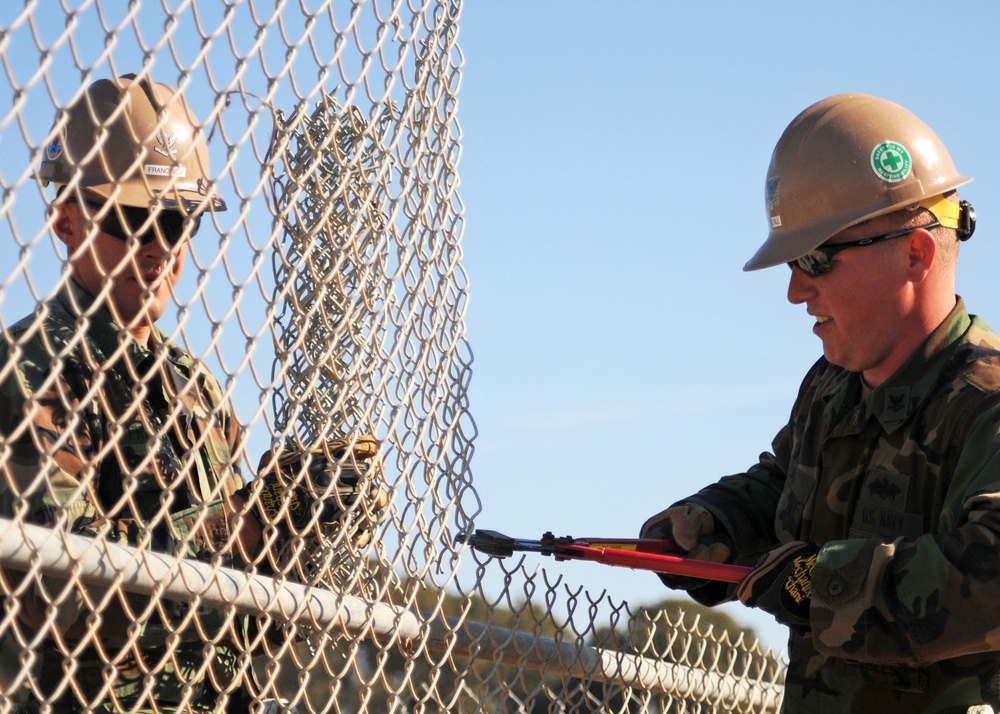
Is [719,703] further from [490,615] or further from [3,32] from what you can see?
[3,32]

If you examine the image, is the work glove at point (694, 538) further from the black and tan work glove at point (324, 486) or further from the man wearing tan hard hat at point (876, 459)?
the black and tan work glove at point (324, 486)

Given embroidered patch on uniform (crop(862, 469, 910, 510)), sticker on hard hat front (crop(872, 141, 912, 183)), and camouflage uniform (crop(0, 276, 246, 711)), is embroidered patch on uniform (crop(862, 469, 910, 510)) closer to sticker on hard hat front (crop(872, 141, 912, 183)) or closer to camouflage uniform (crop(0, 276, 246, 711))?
sticker on hard hat front (crop(872, 141, 912, 183))

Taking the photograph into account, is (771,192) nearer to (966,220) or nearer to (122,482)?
(966,220)

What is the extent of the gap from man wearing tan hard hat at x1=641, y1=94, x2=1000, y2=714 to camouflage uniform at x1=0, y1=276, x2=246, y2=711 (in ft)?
4.61

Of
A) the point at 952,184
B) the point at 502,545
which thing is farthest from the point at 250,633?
the point at 952,184

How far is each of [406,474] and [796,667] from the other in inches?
48.4

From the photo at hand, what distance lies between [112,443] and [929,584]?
71.8 inches

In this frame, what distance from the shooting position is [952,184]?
3.37m

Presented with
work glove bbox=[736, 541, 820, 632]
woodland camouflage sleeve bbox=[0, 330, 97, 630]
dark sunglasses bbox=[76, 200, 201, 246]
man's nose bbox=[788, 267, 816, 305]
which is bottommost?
woodland camouflage sleeve bbox=[0, 330, 97, 630]

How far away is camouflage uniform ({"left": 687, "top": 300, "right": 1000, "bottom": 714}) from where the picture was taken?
9.00 ft

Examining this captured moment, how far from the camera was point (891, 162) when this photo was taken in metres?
3.35

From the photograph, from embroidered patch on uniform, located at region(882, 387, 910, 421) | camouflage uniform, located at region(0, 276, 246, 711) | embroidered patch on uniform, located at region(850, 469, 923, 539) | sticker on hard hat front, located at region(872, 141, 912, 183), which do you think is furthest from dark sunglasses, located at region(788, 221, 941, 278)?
camouflage uniform, located at region(0, 276, 246, 711)

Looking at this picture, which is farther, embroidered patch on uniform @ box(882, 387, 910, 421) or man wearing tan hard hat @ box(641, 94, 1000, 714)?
embroidered patch on uniform @ box(882, 387, 910, 421)

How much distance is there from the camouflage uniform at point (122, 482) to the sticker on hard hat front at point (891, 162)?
1926mm
